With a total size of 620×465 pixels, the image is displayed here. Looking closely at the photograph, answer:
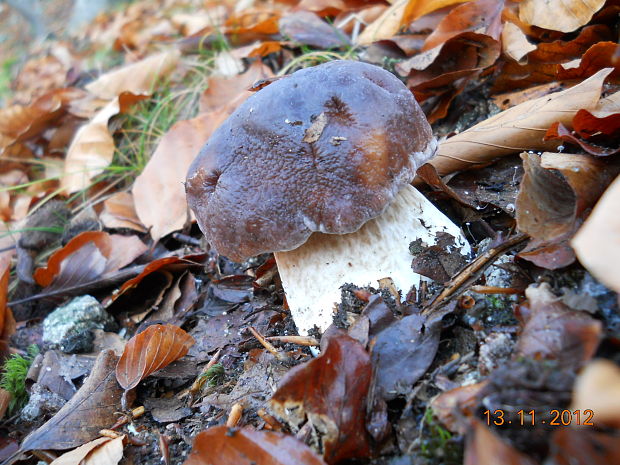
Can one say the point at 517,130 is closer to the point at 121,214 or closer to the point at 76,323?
the point at 76,323

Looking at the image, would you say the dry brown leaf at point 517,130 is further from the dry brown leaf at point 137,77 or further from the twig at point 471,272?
the dry brown leaf at point 137,77

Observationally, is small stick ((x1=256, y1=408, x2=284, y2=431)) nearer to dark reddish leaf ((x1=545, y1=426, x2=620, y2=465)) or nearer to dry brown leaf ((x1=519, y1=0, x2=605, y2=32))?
dark reddish leaf ((x1=545, y1=426, x2=620, y2=465))

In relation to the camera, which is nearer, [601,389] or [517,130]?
[601,389]

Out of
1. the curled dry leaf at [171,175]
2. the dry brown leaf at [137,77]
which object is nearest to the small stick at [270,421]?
the curled dry leaf at [171,175]

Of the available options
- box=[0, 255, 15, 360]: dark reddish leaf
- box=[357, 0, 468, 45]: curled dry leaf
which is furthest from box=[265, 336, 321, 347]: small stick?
box=[357, 0, 468, 45]: curled dry leaf

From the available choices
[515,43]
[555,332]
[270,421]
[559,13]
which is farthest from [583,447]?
[559,13]

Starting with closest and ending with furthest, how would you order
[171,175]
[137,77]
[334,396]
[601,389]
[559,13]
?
[601,389] < [334,396] < [559,13] < [171,175] < [137,77]

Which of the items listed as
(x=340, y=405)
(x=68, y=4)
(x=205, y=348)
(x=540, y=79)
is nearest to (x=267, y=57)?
(x=540, y=79)
